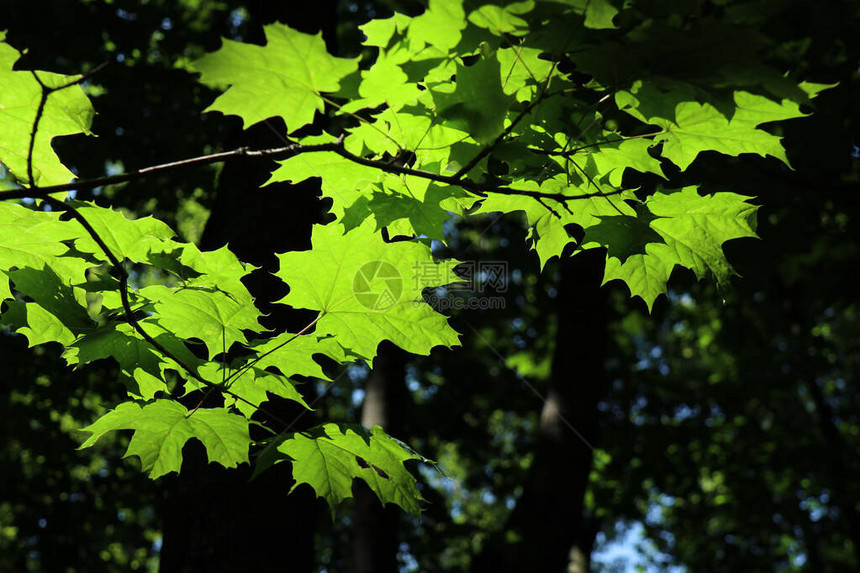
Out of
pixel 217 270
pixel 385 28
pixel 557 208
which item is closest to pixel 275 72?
pixel 385 28

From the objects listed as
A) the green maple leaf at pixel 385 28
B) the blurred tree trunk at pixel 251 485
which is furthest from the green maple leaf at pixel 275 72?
the blurred tree trunk at pixel 251 485

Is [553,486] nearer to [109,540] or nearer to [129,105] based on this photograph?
[129,105]

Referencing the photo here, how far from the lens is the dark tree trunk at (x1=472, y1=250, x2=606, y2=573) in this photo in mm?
4625

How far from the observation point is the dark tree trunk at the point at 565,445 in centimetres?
462

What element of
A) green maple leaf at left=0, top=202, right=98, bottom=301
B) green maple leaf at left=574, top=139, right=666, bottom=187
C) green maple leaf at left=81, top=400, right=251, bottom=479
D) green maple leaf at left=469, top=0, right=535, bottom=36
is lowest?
green maple leaf at left=81, top=400, right=251, bottom=479

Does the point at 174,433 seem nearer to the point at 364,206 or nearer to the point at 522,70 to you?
the point at 364,206

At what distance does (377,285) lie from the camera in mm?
1614

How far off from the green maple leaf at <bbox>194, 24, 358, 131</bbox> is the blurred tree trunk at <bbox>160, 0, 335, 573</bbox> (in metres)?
1.05

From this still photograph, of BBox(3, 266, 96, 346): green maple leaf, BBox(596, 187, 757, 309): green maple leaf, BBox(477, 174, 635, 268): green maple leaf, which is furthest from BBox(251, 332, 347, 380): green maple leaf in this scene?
BBox(596, 187, 757, 309): green maple leaf

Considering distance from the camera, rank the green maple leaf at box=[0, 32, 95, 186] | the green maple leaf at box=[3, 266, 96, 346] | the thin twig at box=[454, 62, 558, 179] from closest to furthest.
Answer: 1. the thin twig at box=[454, 62, 558, 179]
2. the green maple leaf at box=[0, 32, 95, 186]
3. the green maple leaf at box=[3, 266, 96, 346]

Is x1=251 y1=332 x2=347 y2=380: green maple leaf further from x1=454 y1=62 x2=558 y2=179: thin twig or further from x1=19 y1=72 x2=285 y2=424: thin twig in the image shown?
x1=454 y1=62 x2=558 y2=179: thin twig

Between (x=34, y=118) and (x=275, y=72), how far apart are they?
68 centimetres

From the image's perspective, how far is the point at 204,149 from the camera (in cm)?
567

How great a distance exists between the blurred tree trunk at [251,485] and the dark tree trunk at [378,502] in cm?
204
